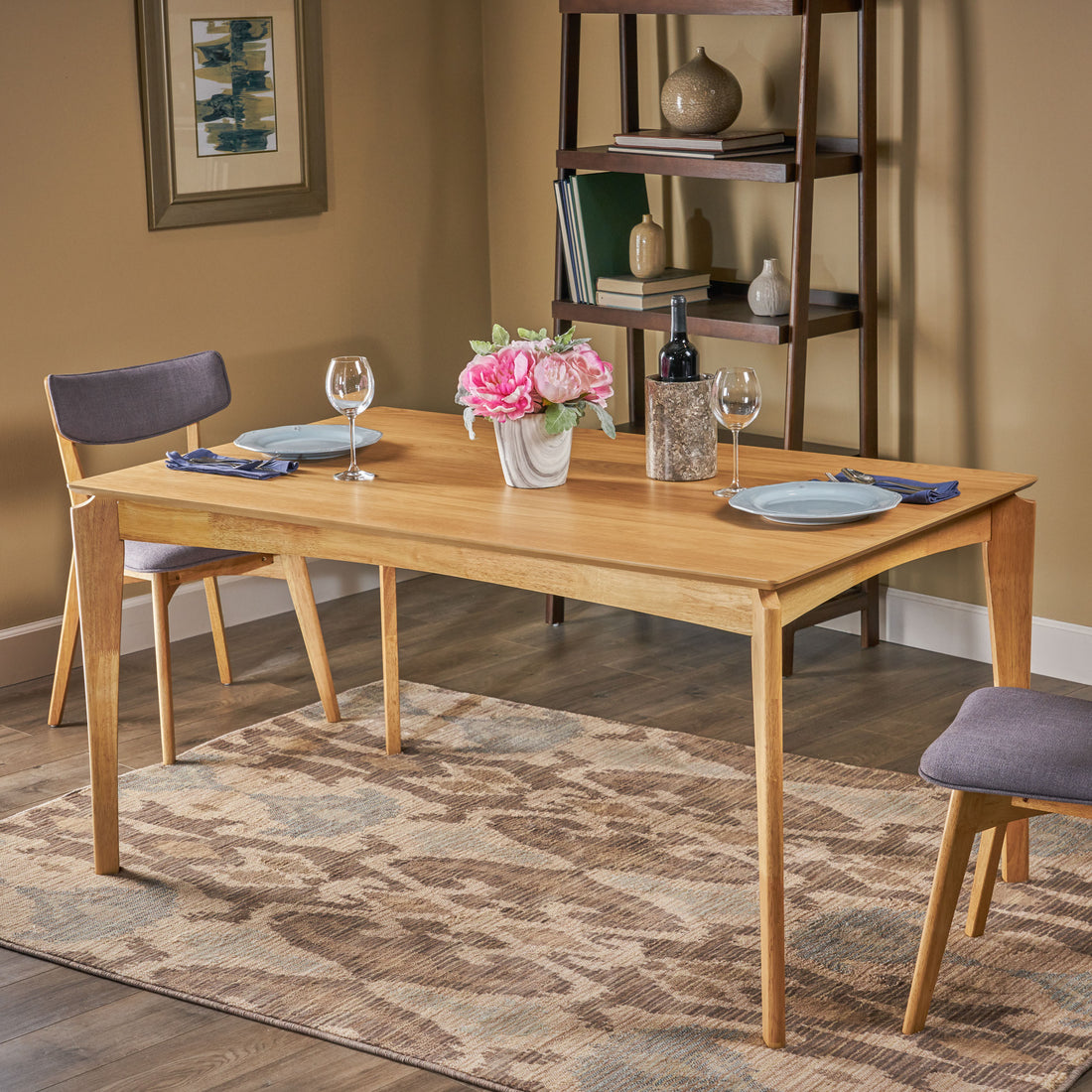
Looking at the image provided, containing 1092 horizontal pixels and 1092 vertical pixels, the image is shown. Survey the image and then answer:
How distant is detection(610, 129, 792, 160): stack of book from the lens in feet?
12.8

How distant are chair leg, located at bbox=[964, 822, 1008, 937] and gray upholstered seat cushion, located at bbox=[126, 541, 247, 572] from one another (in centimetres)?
169

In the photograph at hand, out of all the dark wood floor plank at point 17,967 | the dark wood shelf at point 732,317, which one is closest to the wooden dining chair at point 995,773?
the dark wood floor plank at point 17,967

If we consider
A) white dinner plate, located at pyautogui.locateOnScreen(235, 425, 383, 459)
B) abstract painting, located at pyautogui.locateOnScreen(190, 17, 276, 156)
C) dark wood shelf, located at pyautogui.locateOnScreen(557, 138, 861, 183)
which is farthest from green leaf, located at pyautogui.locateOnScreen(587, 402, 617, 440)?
abstract painting, located at pyautogui.locateOnScreen(190, 17, 276, 156)

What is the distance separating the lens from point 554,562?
2373 mm

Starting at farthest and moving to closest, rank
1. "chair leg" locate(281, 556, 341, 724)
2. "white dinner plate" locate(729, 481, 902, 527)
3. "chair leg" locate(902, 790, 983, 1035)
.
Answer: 1. "chair leg" locate(281, 556, 341, 724)
2. "white dinner plate" locate(729, 481, 902, 527)
3. "chair leg" locate(902, 790, 983, 1035)

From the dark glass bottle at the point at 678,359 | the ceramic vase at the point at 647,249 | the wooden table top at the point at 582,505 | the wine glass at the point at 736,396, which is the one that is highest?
the ceramic vase at the point at 647,249

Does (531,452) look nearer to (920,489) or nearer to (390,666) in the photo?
(920,489)

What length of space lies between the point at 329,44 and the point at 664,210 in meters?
1.05

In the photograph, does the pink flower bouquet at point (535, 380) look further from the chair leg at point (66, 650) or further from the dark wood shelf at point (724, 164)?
the chair leg at point (66, 650)

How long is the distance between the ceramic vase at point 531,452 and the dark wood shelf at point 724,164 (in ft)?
4.50

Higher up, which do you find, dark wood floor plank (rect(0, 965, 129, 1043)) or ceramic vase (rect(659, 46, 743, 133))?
ceramic vase (rect(659, 46, 743, 133))

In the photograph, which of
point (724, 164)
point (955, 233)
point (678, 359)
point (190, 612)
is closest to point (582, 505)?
point (678, 359)

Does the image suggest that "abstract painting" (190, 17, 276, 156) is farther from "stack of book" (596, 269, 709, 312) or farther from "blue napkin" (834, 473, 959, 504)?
"blue napkin" (834, 473, 959, 504)

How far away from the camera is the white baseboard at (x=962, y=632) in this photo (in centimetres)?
394
